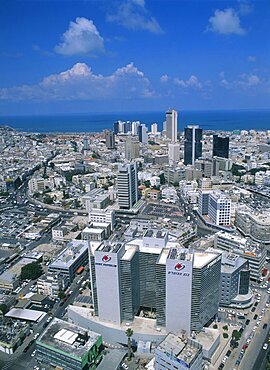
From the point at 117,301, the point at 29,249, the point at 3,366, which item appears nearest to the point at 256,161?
→ the point at 29,249

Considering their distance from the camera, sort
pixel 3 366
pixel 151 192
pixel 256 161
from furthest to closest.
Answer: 1. pixel 256 161
2. pixel 151 192
3. pixel 3 366

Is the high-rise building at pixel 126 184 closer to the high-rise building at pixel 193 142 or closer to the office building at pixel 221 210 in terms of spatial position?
the office building at pixel 221 210

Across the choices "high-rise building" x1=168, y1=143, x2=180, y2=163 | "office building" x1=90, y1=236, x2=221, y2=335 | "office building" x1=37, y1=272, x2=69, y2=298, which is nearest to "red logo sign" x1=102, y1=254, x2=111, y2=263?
"office building" x1=90, y1=236, x2=221, y2=335

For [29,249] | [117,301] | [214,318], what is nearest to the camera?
[117,301]

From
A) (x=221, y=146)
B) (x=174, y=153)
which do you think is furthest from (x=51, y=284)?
(x=174, y=153)

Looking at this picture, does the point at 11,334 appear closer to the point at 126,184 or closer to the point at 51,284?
the point at 51,284

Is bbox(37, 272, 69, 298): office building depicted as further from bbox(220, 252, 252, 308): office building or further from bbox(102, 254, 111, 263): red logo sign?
bbox(220, 252, 252, 308): office building

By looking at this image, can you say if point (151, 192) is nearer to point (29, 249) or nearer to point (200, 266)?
point (29, 249)
